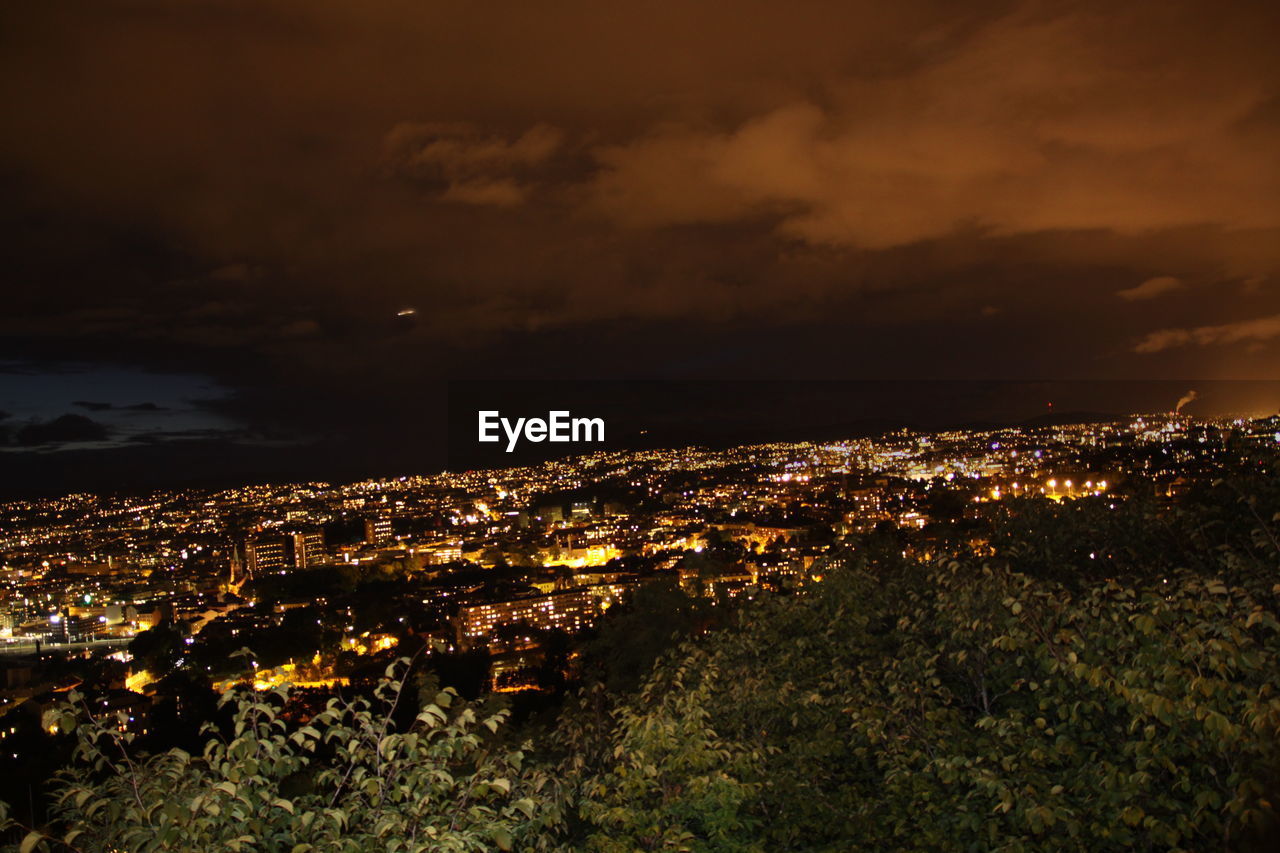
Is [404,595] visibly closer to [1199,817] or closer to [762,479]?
[762,479]

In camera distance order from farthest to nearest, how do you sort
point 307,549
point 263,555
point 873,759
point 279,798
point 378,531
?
point 378,531
point 307,549
point 263,555
point 873,759
point 279,798

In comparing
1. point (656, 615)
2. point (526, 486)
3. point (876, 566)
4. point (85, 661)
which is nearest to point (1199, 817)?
point (876, 566)

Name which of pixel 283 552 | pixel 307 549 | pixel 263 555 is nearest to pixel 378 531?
pixel 307 549

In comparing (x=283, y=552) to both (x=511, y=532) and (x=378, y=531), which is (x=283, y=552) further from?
(x=511, y=532)

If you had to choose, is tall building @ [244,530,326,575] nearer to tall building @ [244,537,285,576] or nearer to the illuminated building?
tall building @ [244,537,285,576]

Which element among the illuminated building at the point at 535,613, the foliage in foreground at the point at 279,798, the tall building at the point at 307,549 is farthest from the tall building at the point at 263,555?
the foliage in foreground at the point at 279,798

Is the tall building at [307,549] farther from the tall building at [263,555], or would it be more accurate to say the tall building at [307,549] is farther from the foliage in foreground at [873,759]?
the foliage in foreground at [873,759]

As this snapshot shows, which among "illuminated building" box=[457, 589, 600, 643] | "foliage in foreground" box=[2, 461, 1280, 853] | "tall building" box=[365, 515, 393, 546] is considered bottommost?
"illuminated building" box=[457, 589, 600, 643]

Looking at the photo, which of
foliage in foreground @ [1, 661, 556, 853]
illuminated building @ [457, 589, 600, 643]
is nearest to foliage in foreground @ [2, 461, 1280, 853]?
foliage in foreground @ [1, 661, 556, 853]

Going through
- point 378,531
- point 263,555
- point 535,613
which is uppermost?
point 378,531
